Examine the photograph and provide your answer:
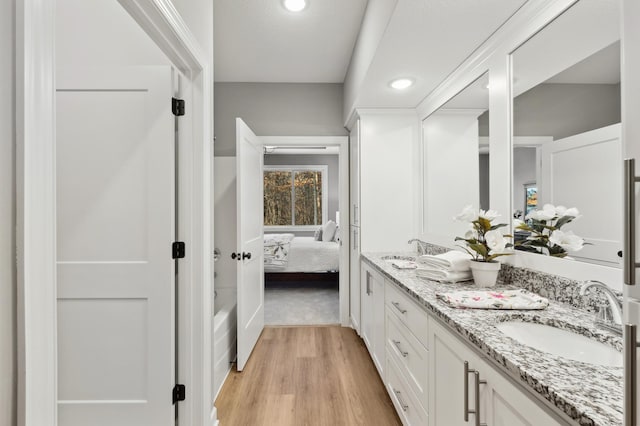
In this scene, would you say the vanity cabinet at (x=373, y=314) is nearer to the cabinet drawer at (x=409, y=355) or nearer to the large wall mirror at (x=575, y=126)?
the cabinet drawer at (x=409, y=355)

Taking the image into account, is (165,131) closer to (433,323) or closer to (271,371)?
(433,323)

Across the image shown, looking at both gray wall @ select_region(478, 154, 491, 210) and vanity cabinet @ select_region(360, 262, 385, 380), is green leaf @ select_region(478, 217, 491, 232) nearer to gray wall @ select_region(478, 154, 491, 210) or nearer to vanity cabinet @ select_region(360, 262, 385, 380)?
gray wall @ select_region(478, 154, 491, 210)

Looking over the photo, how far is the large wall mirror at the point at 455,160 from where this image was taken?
185cm

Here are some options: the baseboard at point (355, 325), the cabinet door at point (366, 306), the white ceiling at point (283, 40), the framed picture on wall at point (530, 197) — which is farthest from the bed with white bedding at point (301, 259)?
the framed picture on wall at point (530, 197)

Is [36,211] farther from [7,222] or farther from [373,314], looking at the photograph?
[373,314]

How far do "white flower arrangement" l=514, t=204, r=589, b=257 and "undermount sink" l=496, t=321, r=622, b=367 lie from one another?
14.6 inches

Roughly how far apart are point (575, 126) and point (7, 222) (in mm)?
1711

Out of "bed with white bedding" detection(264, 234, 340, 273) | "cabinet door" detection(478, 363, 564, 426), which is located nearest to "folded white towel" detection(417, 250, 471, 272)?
"cabinet door" detection(478, 363, 564, 426)

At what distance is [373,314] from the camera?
7.73 ft

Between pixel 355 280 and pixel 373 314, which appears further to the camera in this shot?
pixel 355 280

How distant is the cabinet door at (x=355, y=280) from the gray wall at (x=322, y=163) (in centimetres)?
374

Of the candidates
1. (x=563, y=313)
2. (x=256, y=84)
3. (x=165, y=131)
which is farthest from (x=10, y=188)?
(x=256, y=84)

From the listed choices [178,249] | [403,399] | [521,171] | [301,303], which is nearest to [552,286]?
[521,171]

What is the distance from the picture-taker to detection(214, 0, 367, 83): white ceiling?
2154 mm
